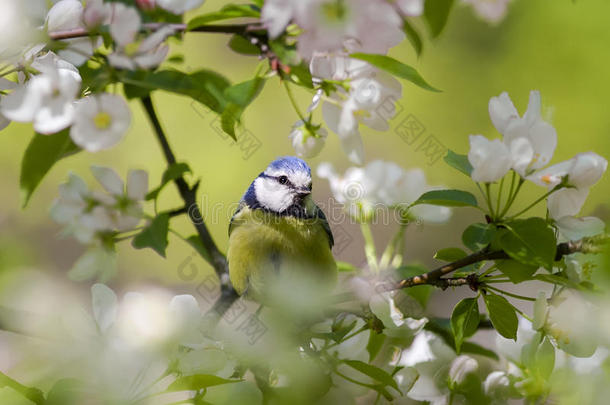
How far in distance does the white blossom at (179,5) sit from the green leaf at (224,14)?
0.05ft

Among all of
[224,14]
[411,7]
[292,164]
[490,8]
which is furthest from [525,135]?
[292,164]

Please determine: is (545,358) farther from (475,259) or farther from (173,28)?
(173,28)

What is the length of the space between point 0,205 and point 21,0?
118 inches

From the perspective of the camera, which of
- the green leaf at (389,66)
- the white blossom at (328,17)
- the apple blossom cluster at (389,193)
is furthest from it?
the apple blossom cluster at (389,193)

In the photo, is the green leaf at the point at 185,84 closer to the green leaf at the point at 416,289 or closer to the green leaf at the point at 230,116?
the green leaf at the point at 230,116

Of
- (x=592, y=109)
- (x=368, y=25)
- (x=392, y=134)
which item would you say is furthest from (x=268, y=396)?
(x=592, y=109)

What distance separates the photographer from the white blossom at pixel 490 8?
647 mm

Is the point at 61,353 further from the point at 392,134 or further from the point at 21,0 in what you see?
the point at 392,134

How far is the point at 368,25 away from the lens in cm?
55

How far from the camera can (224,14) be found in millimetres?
611

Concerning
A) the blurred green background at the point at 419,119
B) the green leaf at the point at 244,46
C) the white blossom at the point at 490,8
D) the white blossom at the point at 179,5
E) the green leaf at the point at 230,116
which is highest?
the white blossom at the point at 179,5

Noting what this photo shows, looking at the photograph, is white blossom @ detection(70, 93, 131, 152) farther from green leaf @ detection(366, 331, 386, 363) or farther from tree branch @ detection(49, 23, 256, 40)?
green leaf @ detection(366, 331, 386, 363)

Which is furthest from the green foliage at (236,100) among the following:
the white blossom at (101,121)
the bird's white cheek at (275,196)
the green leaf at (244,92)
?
the bird's white cheek at (275,196)

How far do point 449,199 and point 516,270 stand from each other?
103mm
